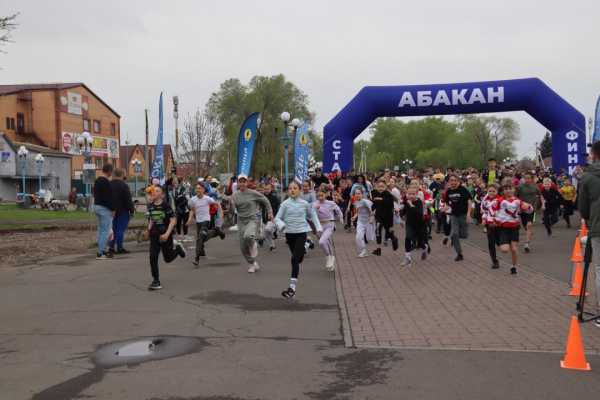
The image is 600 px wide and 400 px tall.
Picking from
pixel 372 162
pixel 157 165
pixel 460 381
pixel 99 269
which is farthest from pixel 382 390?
pixel 372 162

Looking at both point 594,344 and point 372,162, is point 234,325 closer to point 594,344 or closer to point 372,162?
point 594,344

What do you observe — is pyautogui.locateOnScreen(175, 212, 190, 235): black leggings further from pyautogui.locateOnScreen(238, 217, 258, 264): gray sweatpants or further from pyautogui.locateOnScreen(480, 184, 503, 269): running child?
pyautogui.locateOnScreen(480, 184, 503, 269): running child

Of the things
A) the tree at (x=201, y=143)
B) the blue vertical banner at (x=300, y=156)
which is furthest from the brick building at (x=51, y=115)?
the blue vertical banner at (x=300, y=156)

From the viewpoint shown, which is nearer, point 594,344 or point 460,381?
point 460,381

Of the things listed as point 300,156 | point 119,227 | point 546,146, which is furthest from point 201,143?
point 546,146

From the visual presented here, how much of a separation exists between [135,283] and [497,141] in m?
81.7

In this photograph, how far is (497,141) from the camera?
86000 mm

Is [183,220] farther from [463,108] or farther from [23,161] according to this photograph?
[23,161]

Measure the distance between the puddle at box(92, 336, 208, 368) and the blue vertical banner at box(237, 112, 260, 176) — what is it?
47.1 feet

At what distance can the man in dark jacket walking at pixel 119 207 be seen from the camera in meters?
14.2

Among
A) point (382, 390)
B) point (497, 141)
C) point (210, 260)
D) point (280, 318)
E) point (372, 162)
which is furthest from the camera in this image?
point (372, 162)

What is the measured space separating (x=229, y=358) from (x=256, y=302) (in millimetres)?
2805

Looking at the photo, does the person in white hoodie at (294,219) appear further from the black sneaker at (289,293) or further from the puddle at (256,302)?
the puddle at (256,302)

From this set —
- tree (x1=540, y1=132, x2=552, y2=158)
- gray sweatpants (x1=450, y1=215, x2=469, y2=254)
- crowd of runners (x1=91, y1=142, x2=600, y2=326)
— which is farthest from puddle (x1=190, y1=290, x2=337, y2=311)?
tree (x1=540, y1=132, x2=552, y2=158)
